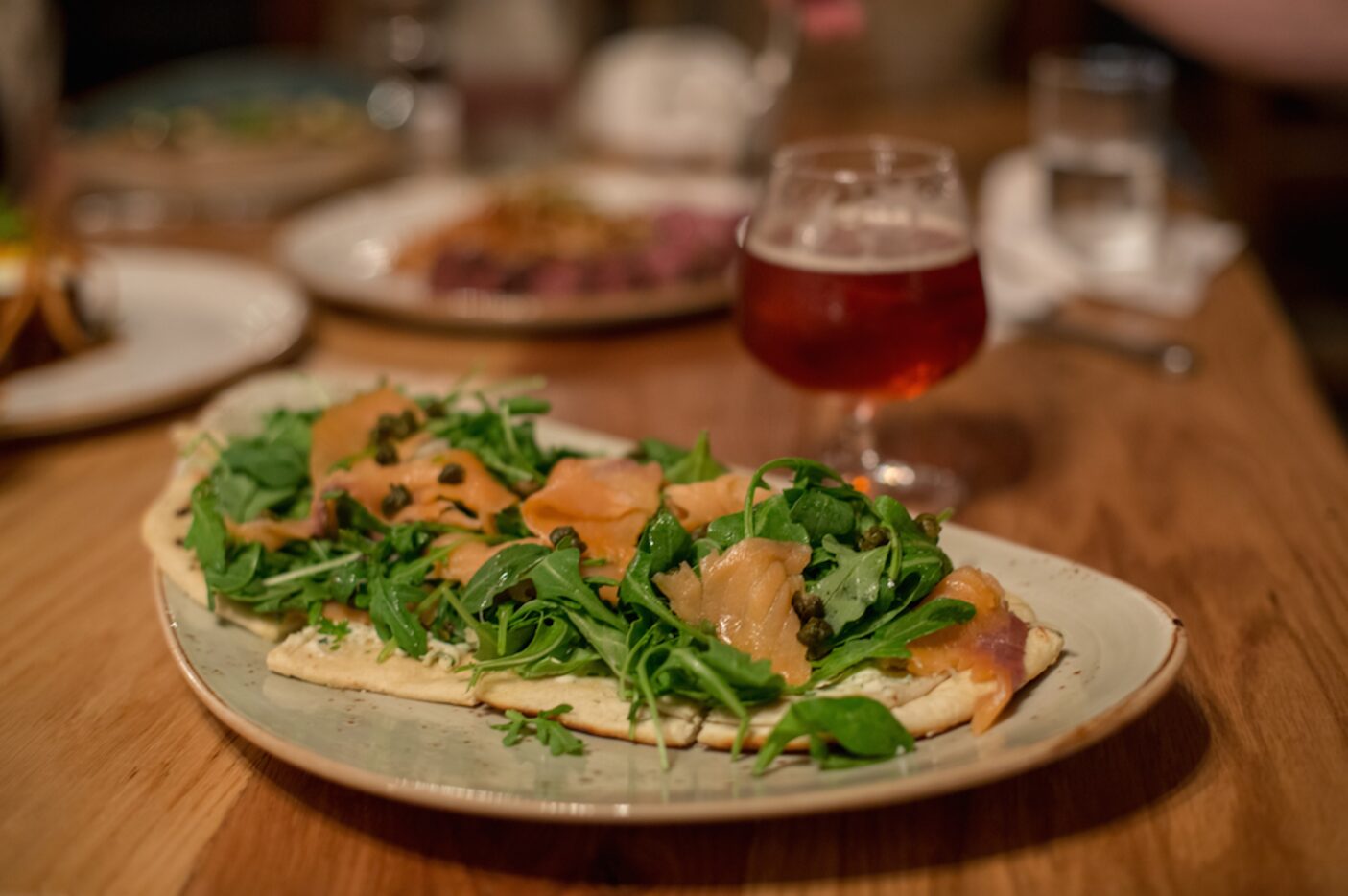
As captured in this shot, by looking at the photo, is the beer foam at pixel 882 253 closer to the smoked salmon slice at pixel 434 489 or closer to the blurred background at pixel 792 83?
the smoked salmon slice at pixel 434 489

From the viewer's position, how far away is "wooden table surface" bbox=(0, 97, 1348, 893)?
1054 millimetres

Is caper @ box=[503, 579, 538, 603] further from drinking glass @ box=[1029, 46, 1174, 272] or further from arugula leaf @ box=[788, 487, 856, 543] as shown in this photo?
drinking glass @ box=[1029, 46, 1174, 272]

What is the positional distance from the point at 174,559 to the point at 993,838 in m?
0.96

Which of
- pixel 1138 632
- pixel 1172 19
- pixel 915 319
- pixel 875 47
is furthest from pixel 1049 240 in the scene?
pixel 875 47

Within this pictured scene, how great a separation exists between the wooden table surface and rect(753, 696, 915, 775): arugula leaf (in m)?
0.10

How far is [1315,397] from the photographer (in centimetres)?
218

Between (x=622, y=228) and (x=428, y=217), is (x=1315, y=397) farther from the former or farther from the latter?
(x=428, y=217)

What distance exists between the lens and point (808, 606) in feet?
3.72

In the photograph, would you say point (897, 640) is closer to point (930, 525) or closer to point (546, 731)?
point (930, 525)

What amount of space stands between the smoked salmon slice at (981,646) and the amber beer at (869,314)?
21.0 inches

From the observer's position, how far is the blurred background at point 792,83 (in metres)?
3.94

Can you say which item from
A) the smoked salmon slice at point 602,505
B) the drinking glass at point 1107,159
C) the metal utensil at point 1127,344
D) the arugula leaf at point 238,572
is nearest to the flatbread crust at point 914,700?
the smoked salmon slice at point 602,505

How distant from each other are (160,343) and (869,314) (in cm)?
156

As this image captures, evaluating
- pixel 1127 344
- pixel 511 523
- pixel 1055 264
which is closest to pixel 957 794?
pixel 511 523
